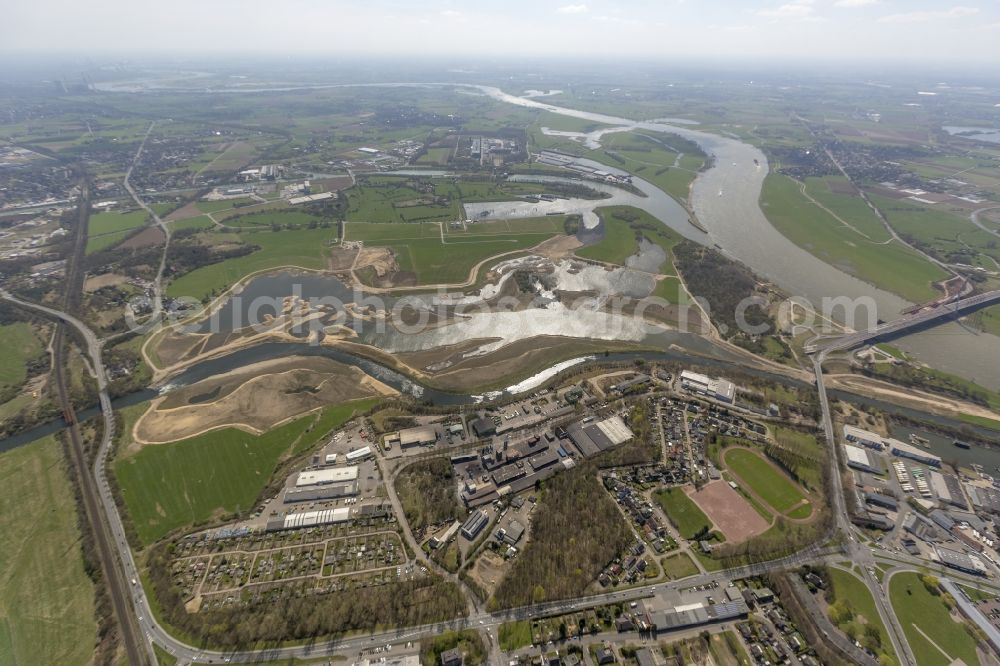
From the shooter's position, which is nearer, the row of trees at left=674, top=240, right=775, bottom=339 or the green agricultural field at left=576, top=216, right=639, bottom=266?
the row of trees at left=674, top=240, right=775, bottom=339

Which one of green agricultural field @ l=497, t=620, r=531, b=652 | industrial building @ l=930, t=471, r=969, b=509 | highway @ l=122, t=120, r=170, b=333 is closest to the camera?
green agricultural field @ l=497, t=620, r=531, b=652

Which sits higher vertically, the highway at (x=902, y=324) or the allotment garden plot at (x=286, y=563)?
the highway at (x=902, y=324)

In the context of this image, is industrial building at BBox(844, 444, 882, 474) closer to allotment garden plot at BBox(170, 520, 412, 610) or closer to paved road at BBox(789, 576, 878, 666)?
paved road at BBox(789, 576, 878, 666)

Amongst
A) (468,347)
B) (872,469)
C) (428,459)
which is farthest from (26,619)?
(872,469)

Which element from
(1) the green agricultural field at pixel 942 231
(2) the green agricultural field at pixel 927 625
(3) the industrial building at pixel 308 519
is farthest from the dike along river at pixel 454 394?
(1) the green agricultural field at pixel 942 231

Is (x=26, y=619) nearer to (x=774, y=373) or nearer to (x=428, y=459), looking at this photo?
(x=428, y=459)

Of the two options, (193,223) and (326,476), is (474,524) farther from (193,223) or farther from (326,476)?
(193,223)

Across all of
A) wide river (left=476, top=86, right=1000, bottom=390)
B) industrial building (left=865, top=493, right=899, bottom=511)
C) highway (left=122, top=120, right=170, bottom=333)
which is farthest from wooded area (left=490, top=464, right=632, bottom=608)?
highway (left=122, top=120, right=170, bottom=333)

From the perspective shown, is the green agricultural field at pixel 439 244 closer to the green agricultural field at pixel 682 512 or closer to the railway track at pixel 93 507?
the railway track at pixel 93 507
